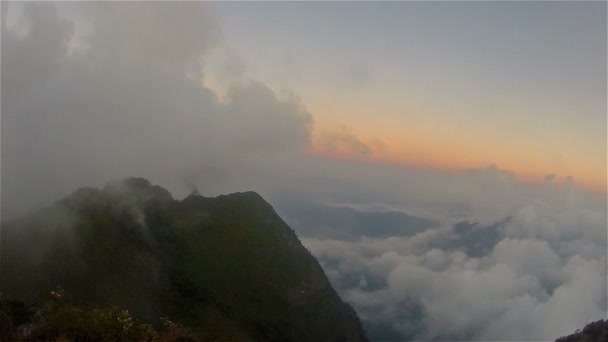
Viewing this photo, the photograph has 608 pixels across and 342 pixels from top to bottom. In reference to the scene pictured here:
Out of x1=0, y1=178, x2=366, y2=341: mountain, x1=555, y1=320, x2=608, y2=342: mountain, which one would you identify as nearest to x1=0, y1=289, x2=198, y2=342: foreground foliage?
x1=0, y1=178, x2=366, y2=341: mountain

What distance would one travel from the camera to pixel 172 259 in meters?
152

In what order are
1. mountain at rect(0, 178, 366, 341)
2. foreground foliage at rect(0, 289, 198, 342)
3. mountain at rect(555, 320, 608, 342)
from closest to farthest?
foreground foliage at rect(0, 289, 198, 342)
mountain at rect(555, 320, 608, 342)
mountain at rect(0, 178, 366, 341)

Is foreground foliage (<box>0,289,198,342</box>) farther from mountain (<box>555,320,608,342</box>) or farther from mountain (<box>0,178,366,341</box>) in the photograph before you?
mountain (<box>555,320,608,342</box>)

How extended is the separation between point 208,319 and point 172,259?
2737cm

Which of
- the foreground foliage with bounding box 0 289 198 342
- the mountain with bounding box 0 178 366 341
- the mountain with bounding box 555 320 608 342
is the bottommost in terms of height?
the mountain with bounding box 555 320 608 342

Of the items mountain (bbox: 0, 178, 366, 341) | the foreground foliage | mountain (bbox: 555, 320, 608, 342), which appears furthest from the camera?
mountain (bbox: 0, 178, 366, 341)

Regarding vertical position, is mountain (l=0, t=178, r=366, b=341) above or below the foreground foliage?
above

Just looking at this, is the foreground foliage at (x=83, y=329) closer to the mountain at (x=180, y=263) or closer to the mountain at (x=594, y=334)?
the mountain at (x=180, y=263)

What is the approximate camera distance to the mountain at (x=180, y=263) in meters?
118

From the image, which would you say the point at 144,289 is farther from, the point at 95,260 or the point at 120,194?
the point at 120,194

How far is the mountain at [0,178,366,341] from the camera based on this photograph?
11762 cm

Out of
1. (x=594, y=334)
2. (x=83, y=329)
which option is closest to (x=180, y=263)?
(x=594, y=334)

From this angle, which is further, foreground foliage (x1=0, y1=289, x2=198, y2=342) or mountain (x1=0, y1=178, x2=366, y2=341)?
mountain (x1=0, y1=178, x2=366, y2=341)

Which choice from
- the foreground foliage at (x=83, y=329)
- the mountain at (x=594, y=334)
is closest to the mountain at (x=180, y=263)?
the foreground foliage at (x=83, y=329)
